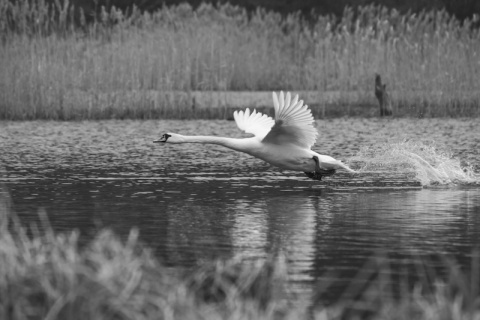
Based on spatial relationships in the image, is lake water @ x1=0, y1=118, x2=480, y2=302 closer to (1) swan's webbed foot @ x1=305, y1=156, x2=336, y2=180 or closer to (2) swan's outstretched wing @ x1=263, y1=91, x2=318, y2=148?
(1) swan's webbed foot @ x1=305, y1=156, x2=336, y2=180

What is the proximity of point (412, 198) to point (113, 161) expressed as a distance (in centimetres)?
515

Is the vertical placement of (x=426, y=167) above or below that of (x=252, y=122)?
below

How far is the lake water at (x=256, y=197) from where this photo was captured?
8836 millimetres

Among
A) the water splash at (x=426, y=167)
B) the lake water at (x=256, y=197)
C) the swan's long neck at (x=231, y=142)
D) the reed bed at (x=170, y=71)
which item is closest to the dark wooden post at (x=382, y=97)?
the reed bed at (x=170, y=71)

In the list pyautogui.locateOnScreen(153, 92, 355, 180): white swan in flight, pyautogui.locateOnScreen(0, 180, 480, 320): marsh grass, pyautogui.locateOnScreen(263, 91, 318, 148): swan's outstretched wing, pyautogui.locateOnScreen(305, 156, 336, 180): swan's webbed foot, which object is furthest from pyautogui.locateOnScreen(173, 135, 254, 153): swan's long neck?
pyautogui.locateOnScreen(0, 180, 480, 320): marsh grass

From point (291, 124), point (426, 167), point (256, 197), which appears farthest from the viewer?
point (426, 167)

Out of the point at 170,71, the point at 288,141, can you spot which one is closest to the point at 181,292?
the point at 288,141

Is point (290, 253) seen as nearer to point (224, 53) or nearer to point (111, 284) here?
point (111, 284)

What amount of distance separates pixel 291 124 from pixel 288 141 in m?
0.42

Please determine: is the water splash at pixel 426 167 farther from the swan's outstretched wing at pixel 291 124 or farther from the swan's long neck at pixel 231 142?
the swan's long neck at pixel 231 142

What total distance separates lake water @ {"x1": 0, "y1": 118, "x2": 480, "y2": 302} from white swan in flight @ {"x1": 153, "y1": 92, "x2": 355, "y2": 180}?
249 mm

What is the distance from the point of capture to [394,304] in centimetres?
668

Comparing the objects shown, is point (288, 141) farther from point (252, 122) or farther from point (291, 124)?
point (252, 122)

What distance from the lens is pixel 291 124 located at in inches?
504
